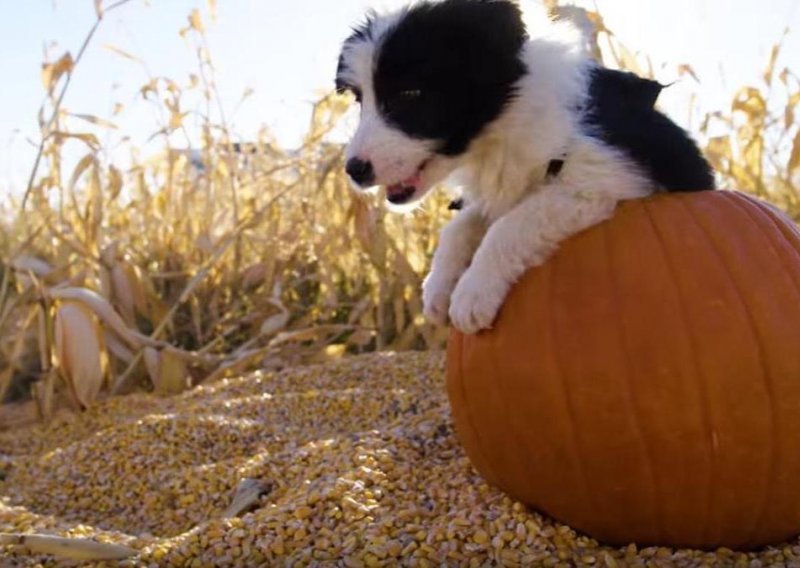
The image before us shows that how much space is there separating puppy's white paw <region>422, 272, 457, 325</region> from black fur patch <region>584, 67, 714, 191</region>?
1.49 ft

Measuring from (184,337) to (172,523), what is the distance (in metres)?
2.01

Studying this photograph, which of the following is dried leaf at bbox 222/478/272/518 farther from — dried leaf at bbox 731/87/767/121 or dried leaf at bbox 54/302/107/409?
dried leaf at bbox 731/87/767/121

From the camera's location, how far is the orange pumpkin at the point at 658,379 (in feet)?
5.47

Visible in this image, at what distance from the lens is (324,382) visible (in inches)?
135

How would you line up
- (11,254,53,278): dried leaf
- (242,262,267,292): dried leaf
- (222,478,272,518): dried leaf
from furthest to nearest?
(242,262,267,292): dried leaf → (11,254,53,278): dried leaf → (222,478,272,518): dried leaf

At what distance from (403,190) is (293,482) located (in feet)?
2.61

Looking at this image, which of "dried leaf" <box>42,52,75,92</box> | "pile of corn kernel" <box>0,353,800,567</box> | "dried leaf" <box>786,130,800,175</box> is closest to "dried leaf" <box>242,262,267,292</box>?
"pile of corn kernel" <box>0,353,800,567</box>

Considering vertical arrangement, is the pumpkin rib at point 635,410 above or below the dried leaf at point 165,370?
above

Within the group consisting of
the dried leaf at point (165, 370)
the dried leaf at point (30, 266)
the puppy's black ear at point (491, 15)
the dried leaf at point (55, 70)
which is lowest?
the dried leaf at point (165, 370)

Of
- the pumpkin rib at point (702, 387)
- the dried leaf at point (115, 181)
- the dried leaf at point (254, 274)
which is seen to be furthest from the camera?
the dried leaf at point (254, 274)

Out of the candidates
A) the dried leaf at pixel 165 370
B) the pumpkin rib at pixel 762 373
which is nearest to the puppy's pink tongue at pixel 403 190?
the pumpkin rib at pixel 762 373

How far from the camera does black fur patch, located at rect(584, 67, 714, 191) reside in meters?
1.89

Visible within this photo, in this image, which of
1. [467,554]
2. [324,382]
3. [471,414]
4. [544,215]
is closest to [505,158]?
[544,215]

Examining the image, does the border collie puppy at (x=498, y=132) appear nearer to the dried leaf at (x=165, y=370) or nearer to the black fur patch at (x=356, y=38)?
the black fur patch at (x=356, y=38)
